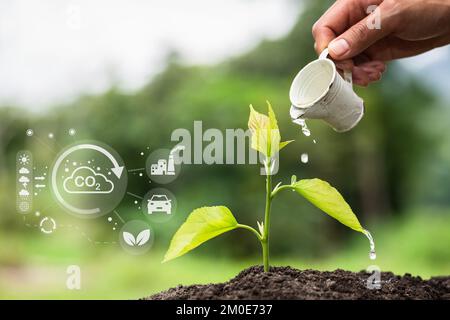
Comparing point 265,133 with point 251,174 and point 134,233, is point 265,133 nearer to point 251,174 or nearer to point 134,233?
point 134,233

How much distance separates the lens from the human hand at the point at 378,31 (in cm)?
120

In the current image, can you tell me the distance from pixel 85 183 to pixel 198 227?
94cm

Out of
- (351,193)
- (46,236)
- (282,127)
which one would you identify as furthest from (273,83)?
(46,236)

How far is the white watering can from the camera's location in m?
1.03

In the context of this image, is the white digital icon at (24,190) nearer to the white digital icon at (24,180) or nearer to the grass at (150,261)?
the white digital icon at (24,180)

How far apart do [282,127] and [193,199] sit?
657 mm

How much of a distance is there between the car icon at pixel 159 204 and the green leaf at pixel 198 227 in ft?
2.36

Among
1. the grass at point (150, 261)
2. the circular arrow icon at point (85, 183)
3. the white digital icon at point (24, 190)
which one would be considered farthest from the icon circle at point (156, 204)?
the grass at point (150, 261)

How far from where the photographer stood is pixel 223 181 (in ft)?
9.95

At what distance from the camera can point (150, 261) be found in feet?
8.46

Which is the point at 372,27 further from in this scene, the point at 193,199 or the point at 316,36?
the point at 193,199

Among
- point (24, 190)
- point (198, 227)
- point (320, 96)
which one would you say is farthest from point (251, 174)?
point (198, 227)

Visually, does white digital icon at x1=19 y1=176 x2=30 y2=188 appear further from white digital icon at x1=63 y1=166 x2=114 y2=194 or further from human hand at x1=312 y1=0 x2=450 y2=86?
human hand at x1=312 y1=0 x2=450 y2=86

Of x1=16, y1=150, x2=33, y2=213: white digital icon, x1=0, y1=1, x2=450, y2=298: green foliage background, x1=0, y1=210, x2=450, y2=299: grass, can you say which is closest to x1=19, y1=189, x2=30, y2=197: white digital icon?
x1=16, y1=150, x2=33, y2=213: white digital icon
